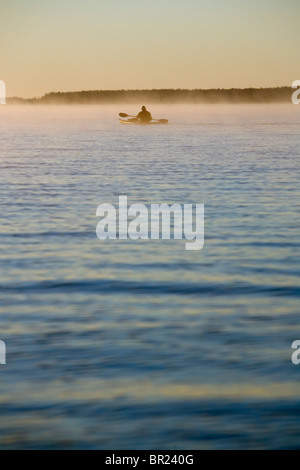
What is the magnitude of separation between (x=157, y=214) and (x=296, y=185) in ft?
29.0

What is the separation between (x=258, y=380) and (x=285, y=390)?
0.39 metres

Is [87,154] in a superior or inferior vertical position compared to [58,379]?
superior

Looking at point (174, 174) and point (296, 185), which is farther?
point (174, 174)

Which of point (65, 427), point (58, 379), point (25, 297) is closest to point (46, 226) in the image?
point (25, 297)

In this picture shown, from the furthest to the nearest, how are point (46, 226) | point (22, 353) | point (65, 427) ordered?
point (46, 226), point (22, 353), point (65, 427)
